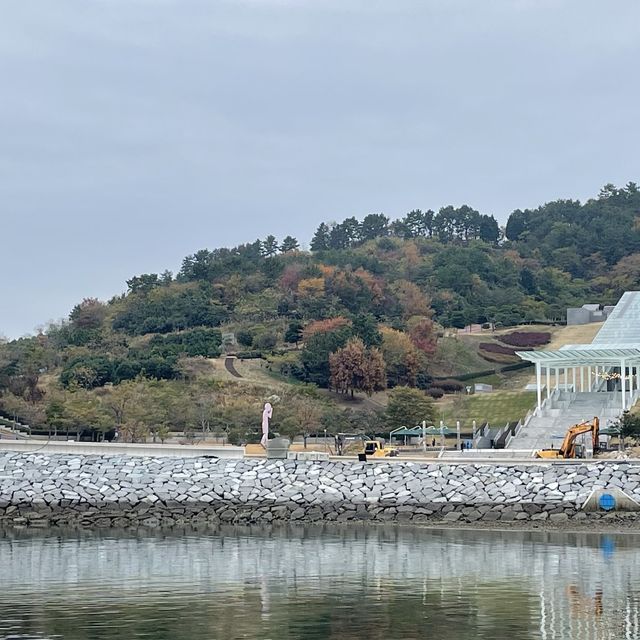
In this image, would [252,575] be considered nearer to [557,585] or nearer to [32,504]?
[557,585]

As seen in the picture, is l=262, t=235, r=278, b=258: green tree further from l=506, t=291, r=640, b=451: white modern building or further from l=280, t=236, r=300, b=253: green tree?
l=506, t=291, r=640, b=451: white modern building

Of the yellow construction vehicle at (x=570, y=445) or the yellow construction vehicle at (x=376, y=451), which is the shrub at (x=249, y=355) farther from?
the yellow construction vehicle at (x=570, y=445)

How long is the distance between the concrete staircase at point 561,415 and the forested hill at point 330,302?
692 inches

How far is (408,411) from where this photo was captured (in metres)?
61.9

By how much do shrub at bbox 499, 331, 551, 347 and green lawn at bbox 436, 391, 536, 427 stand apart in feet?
71.9

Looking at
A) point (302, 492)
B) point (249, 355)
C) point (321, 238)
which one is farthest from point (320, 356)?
point (321, 238)

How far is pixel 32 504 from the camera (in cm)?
4031

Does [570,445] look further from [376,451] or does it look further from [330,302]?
[330,302]

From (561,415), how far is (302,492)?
21572 mm

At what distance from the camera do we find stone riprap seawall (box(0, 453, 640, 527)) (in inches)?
1543

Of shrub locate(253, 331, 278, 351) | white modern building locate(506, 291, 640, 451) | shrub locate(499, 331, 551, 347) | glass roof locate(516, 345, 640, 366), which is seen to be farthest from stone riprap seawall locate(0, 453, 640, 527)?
shrub locate(499, 331, 551, 347)

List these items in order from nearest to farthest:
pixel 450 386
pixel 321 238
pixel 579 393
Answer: pixel 579 393 → pixel 450 386 → pixel 321 238

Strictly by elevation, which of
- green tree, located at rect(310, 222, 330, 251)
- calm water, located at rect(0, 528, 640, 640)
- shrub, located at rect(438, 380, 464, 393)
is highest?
green tree, located at rect(310, 222, 330, 251)

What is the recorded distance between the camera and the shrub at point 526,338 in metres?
97.3
